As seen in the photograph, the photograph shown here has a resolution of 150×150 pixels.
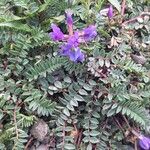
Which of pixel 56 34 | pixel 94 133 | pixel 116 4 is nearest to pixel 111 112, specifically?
pixel 94 133

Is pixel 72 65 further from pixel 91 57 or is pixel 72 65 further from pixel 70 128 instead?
pixel 70 128

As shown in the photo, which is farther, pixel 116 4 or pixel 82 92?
pixel 116 4

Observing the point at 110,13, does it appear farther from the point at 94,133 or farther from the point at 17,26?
the point at 94,133

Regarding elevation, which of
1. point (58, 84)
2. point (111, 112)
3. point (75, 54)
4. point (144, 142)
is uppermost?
point (75, 54)

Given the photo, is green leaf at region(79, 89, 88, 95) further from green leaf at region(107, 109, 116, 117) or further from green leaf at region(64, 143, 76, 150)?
green leaf at region(64, 143, 76, 150)

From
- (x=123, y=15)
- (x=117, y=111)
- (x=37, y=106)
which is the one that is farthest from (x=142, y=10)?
(x=37, y=106)

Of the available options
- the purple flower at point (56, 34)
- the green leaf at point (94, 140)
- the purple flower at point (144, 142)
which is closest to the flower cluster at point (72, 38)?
the purple flower at point (56, 34)

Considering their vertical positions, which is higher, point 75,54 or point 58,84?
point 75,54
